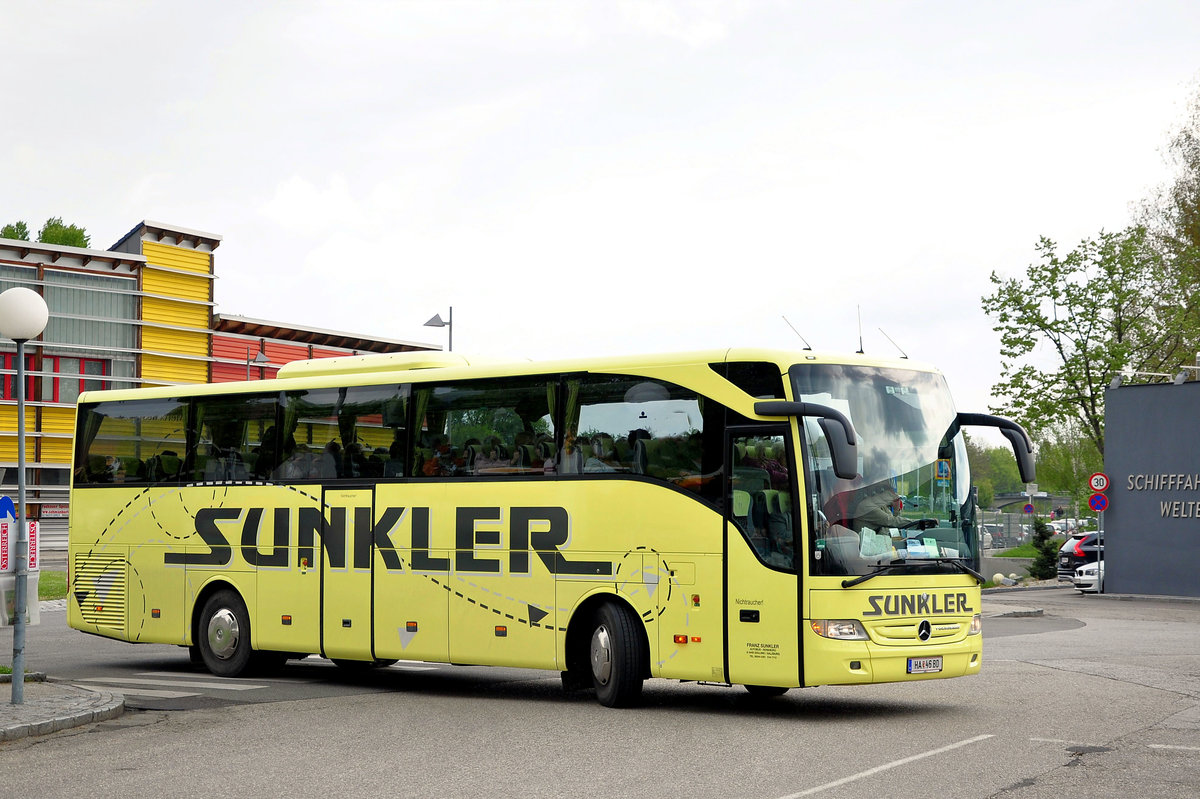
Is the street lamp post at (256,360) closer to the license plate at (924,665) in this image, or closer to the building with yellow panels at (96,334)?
the building with yellow panels at (96,334)

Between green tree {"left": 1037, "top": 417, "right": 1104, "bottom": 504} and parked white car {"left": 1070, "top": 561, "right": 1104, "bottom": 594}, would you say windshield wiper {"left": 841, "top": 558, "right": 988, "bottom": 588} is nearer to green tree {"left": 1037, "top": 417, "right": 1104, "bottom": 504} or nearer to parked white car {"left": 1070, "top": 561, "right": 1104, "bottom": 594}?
parked white car {"left": 1070, "top": 561, "right": 1104, "bottom": 594}

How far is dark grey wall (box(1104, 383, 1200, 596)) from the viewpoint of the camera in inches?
1391

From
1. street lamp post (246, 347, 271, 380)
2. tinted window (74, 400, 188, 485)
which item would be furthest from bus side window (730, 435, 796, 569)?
street lamp post (246, 347, 271, 380)

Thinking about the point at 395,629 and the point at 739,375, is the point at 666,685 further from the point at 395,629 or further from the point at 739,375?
the point at 739,375

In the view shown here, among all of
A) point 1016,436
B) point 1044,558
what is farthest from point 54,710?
point 1044,558

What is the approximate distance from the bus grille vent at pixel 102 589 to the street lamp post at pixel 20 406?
463 cm

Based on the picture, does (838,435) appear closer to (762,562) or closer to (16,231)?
(762,562)

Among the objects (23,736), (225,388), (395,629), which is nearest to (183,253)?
(225,388)

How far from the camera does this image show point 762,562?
12.1 m

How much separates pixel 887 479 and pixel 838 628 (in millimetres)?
1383

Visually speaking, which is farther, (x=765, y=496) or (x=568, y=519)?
(x=568, y=519)

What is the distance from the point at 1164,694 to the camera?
14094 millimetres

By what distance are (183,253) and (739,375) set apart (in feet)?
123

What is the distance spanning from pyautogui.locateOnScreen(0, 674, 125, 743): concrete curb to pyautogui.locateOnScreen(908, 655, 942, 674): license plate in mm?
7026
